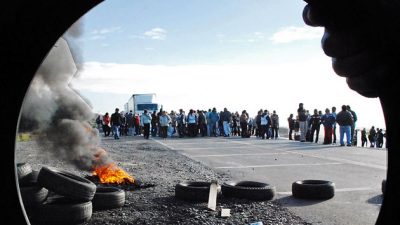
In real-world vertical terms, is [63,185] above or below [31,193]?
above

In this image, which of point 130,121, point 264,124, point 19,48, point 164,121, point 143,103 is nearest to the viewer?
point 19,48

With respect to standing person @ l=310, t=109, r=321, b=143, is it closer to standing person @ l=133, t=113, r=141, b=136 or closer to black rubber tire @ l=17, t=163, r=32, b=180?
standing person @ l=133, t=113, r=141, b=136

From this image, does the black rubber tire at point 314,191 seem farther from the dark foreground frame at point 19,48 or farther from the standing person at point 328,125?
the standing person at point 328,125

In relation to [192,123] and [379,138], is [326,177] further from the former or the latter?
[379,138]

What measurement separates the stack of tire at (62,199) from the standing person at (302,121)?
55.5 feet

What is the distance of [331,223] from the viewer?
521 centimetres

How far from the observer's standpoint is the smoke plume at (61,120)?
706 centimetres

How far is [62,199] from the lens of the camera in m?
5.66

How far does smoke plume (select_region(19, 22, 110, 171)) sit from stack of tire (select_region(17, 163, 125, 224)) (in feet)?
5.67

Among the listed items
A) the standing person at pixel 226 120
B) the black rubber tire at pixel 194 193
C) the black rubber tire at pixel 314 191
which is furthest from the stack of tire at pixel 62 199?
the standing person at pixel 226 120

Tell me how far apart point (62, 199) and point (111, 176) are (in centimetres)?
240

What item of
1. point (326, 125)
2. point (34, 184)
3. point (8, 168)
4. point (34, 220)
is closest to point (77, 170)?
point (34, 184)

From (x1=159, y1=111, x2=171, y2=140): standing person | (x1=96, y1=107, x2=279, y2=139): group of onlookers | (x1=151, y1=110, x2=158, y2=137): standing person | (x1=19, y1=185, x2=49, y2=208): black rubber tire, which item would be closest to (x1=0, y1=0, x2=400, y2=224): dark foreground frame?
(x1=19, y1=185, x2=49, y2=208): black rubber tire

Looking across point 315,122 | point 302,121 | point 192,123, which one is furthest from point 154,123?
point 315,122
